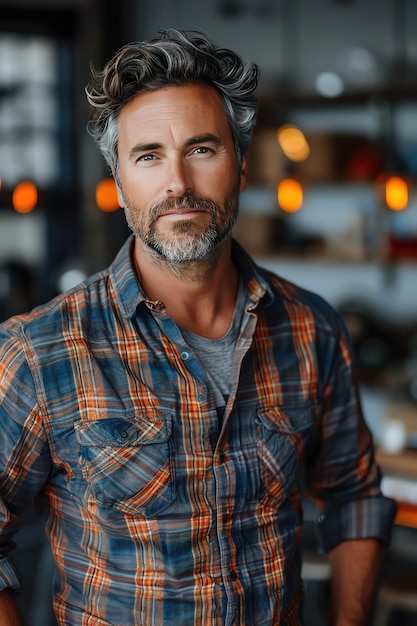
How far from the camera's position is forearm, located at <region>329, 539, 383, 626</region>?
1.81 meters

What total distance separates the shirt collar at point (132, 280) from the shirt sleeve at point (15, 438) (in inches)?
8.0

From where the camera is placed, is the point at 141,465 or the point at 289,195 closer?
the point at 141,465

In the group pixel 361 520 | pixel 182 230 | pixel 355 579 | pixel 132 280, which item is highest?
pixel 182 230

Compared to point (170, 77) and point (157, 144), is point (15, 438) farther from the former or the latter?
point (170, 77)

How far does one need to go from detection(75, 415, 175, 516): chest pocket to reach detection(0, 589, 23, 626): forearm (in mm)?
222

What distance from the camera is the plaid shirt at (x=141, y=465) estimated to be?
1.53 m

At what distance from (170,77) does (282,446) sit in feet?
2.27

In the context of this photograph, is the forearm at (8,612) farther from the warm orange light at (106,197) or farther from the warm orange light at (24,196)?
the warm orange light at (106,197)

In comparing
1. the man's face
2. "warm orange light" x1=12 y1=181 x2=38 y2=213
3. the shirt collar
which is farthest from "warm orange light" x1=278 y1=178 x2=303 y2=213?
the man's face

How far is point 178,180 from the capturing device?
1561mm

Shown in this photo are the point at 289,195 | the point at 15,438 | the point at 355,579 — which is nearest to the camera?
the point at 15,438

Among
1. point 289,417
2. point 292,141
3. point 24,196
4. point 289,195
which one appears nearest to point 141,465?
point 289,417

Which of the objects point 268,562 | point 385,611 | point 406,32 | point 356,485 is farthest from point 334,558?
point 406,32

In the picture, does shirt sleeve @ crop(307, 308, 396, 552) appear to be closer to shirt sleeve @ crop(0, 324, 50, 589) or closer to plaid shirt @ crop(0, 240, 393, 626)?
plaid shirt @ crop(0, 240, 393, 626)
